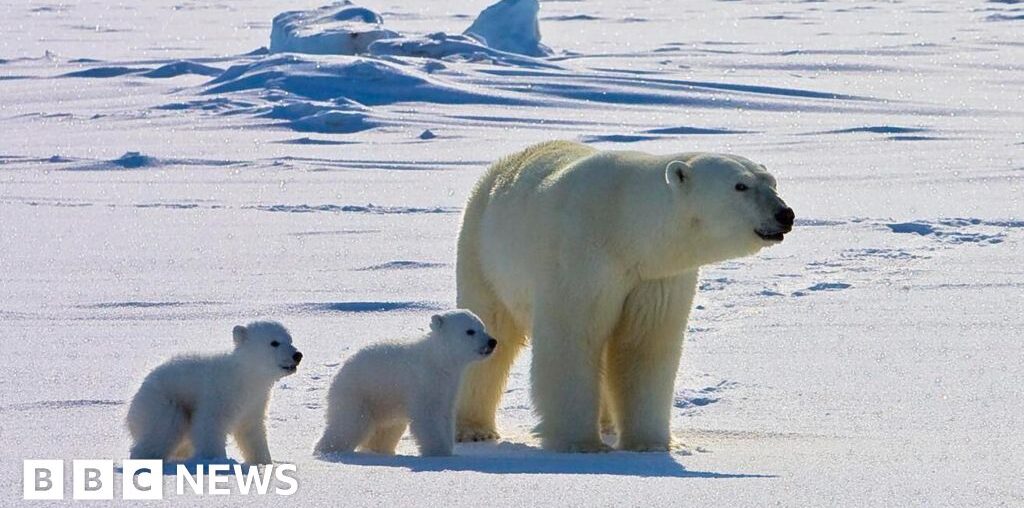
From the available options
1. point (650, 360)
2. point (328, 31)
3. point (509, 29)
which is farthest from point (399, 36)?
point (650, 360)

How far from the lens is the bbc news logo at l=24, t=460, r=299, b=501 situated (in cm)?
348

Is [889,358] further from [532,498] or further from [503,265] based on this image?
[532,498]

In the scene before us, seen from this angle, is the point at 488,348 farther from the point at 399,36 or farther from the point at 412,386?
the point at 399,36

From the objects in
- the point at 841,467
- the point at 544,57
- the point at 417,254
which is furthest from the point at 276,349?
the point at 544,57

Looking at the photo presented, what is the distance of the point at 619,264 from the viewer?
485 cm

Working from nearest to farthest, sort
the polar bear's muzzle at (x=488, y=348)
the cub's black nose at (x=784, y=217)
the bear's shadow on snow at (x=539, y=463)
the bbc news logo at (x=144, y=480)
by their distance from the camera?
1. the bbc news logo at (x=144, y=480)
2. the bear's shadow on snow at (x=539, y=463)
3. the cub's black nose at (x=784, y=217)
4. the polar bear's muzzle at (x=488, y=348)

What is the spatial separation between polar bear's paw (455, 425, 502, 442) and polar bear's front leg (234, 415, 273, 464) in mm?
1062

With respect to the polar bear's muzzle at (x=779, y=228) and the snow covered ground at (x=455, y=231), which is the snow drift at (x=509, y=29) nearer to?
the snow covered ground at (x=455, y=231)

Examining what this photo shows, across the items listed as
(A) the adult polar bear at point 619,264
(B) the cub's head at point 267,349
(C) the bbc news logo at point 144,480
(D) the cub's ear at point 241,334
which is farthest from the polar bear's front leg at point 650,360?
(C) the bbc news logo at point 144,480

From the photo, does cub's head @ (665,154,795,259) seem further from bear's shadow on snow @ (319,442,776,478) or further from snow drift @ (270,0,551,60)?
snow drift @ (270,0,551,60)

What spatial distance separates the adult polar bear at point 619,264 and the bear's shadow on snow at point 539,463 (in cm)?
17

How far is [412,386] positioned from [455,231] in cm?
428

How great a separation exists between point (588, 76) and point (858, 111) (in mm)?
3121

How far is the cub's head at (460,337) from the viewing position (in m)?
4.77
